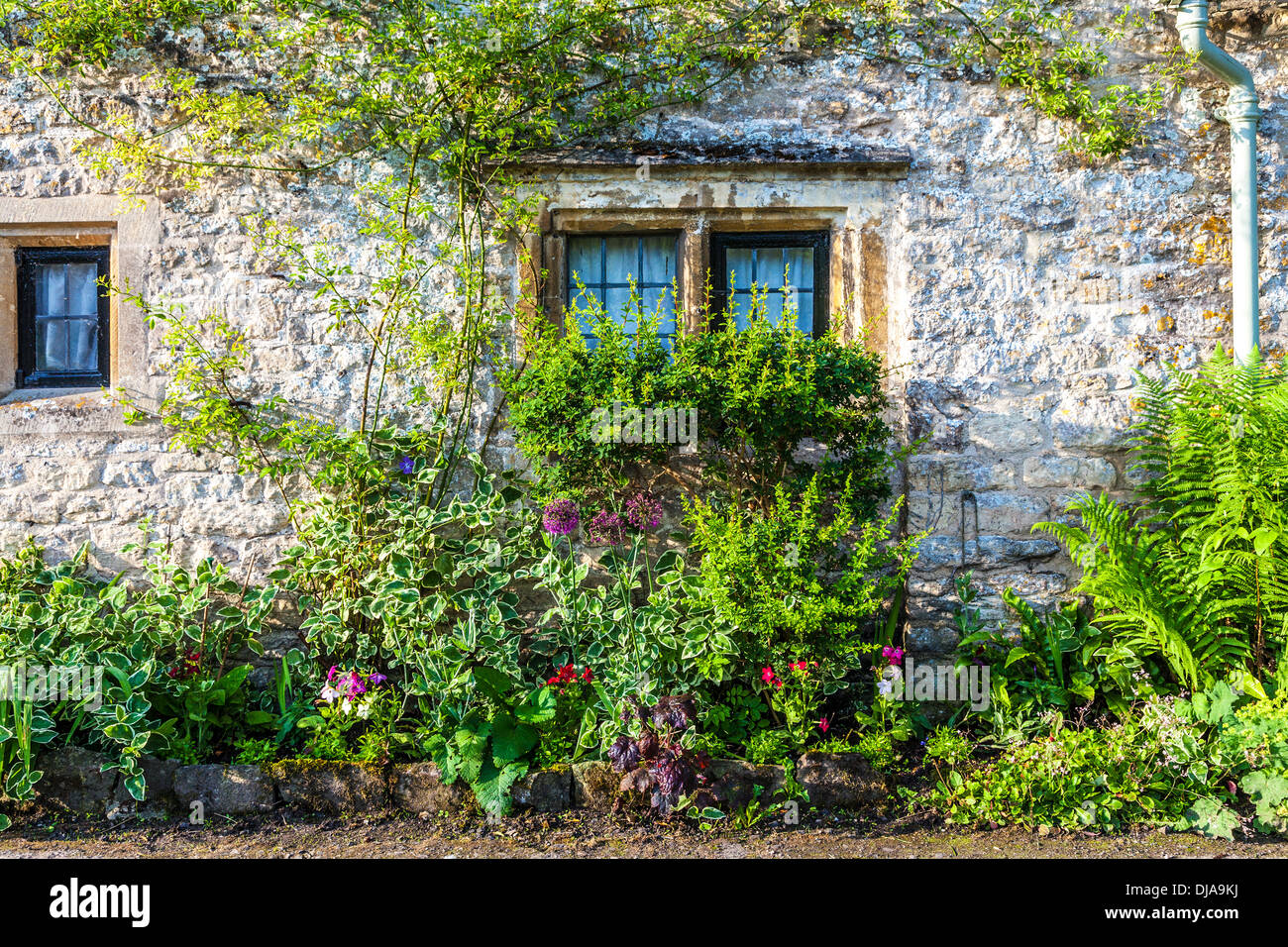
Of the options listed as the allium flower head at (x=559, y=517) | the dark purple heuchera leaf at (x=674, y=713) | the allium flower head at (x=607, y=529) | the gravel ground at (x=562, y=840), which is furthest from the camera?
the allium flower head at (x=607, y=529)

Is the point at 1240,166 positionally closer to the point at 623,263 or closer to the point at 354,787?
the point at 623,263

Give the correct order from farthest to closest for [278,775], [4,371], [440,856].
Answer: [4,371] < [278,775] < [440,856]

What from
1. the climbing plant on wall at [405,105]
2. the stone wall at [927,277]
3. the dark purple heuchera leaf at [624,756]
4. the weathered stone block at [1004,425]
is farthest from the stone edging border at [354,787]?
the weathered stone block at [1004,425]

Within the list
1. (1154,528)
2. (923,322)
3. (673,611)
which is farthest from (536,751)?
(1154,528)

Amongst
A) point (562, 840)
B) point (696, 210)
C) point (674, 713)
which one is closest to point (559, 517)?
point (674, 713)

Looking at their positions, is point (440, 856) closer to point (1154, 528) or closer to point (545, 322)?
point (545, 322)

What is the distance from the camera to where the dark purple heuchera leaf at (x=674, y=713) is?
3518mm

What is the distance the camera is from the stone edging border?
3596mm

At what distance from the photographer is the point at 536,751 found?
3719mm

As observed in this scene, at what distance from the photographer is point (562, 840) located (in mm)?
3424

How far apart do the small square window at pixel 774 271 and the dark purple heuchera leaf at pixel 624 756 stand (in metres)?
2.29

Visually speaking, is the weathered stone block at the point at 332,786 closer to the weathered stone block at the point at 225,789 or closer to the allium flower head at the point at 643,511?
the weathered stone block at the point at 225,789

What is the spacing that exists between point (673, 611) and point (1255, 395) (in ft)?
8.92

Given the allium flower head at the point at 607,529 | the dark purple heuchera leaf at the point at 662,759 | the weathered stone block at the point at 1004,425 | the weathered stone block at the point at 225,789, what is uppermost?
the weathered stone block at the point at 1004,425
